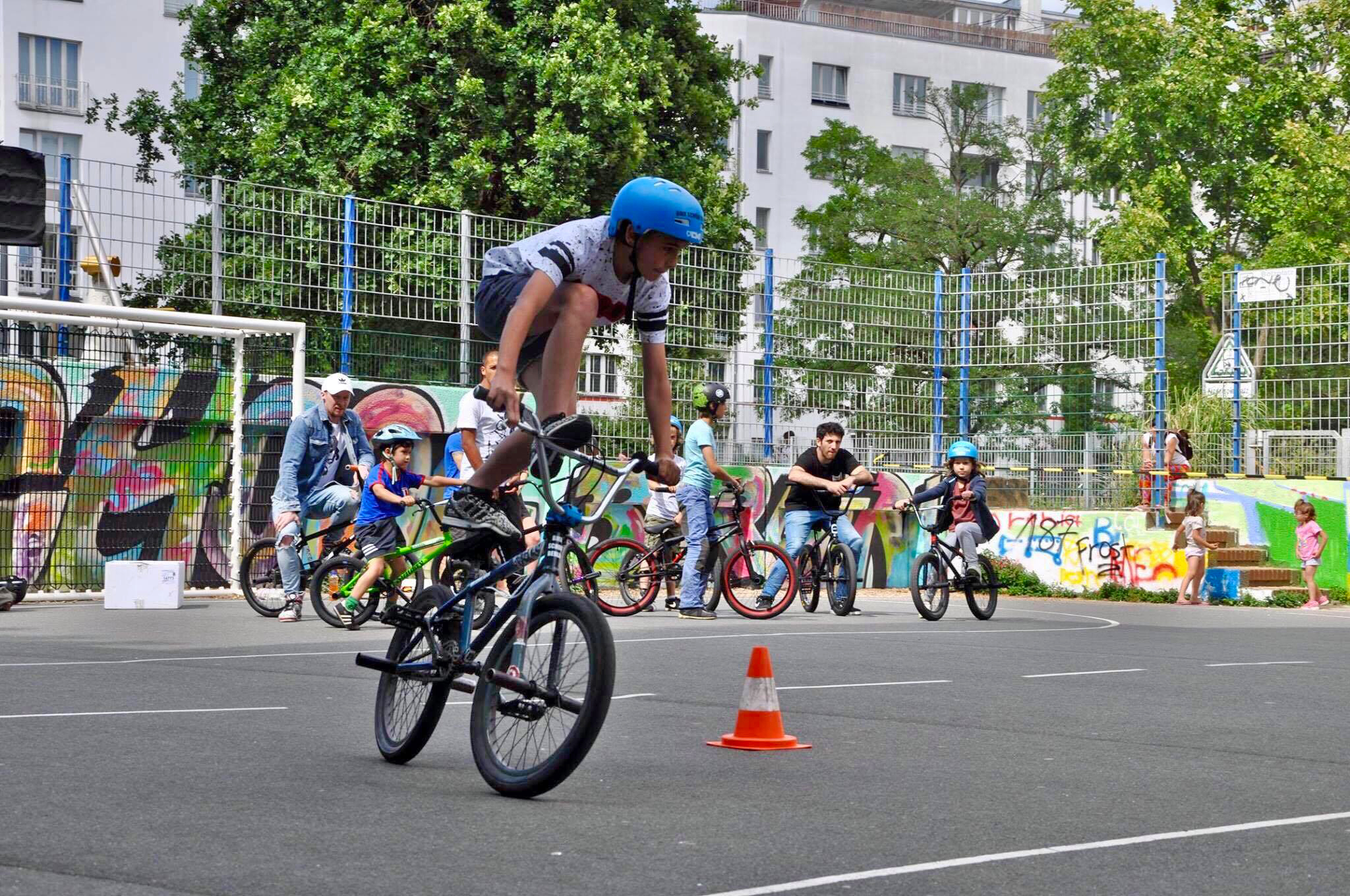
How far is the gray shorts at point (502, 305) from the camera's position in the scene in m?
6.52

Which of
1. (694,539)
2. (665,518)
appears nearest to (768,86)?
(665,518)

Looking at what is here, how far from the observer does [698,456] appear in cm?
1619

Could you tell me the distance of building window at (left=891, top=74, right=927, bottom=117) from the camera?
2598 inches

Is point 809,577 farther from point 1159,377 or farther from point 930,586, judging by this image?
point 1159,377

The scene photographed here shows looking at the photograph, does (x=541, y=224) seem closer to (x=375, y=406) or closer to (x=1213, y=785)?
(x=375, y=406)

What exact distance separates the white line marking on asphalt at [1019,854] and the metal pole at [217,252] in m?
13.1

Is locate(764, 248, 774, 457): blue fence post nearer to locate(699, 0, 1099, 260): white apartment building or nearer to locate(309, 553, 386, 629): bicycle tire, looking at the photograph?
locate(309, 553, 386, 629): bicycle tire

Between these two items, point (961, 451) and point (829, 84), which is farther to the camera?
point (829, 84)

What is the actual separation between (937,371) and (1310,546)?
4.62 m

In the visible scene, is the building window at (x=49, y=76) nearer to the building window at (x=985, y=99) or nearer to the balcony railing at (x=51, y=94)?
the balcony railing at (x=51, y=94)

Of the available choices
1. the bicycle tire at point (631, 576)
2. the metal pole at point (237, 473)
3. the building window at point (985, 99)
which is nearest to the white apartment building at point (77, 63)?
the building window at point (985, 99)

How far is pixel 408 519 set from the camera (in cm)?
1828

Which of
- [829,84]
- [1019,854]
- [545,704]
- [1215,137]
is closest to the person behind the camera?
[1019,854]

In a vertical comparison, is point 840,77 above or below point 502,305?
above
